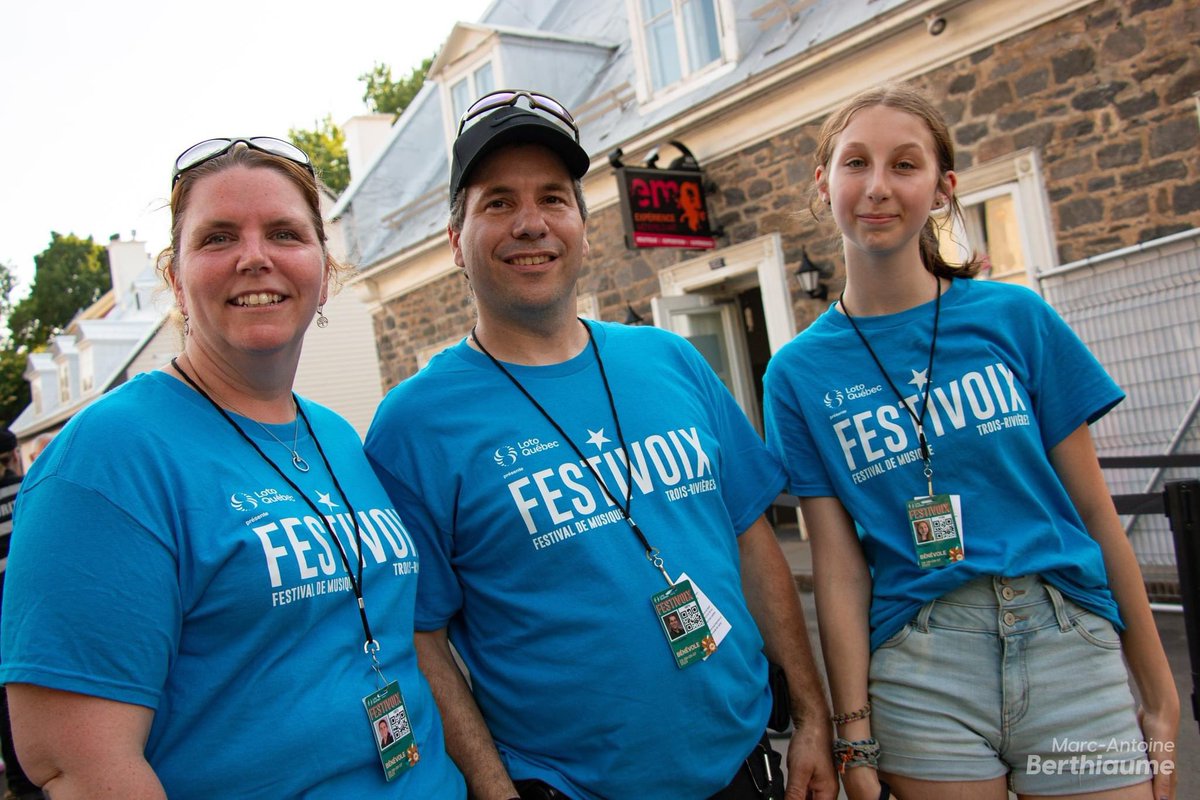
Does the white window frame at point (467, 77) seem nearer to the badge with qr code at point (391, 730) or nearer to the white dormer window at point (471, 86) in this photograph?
the white dormer window at point (471, 86)

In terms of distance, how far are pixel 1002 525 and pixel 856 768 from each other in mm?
627

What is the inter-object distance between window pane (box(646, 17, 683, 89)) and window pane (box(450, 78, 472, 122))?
11.8 feet

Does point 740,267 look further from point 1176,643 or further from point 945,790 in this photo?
point 945,790

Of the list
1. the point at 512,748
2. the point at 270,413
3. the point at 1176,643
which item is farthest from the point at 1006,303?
the point at 1176,643

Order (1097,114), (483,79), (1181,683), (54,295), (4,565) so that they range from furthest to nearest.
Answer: (54,295)
(483,79)
(1097,114)
(1181,683)
(4,565)

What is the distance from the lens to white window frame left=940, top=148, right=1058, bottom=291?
656 cm

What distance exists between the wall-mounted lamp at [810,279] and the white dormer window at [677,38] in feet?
8.18

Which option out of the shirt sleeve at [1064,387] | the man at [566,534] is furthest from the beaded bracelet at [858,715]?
the shirt sleeve at [1064,387]

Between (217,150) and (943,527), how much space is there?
1.75 meters

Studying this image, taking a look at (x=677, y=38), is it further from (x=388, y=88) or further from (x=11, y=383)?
(x=11, y=383)

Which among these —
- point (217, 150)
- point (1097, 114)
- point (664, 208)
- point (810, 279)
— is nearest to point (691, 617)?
point (217, 150)

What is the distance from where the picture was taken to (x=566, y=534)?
188cm

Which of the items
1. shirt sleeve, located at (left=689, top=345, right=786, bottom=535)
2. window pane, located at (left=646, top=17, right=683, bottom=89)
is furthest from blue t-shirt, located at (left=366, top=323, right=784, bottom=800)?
window pane, located at (left=646, top=17, right=683, bottom=89)

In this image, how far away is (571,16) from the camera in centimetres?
1355
